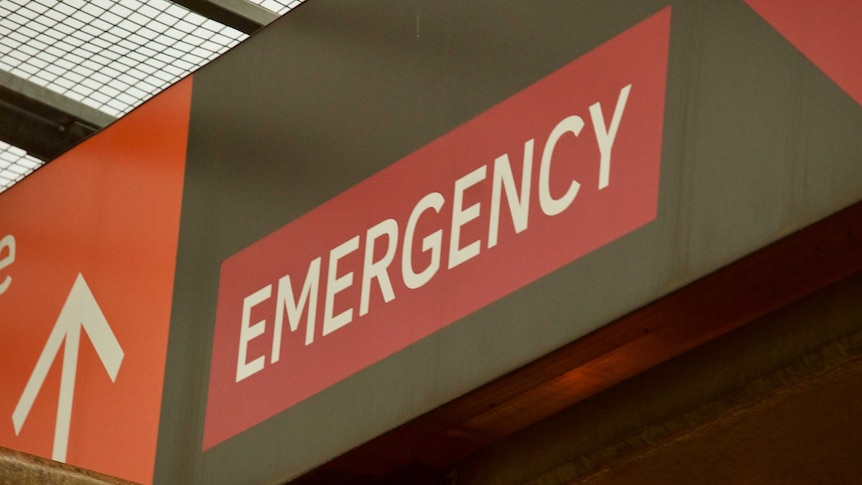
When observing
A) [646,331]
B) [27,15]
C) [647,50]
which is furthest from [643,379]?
[27,15]

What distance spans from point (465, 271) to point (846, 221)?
1.51 m

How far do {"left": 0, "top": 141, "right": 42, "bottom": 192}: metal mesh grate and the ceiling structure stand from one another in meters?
0.16

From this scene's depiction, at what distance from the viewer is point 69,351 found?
305 inches

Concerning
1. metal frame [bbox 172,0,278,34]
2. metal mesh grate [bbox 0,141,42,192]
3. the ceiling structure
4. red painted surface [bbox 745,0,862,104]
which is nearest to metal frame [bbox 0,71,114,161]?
the ceiling structure

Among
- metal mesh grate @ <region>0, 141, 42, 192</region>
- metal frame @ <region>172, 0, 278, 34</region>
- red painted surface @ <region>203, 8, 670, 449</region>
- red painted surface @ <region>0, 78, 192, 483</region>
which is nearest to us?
red painted surface @ <region>203, 8, 670, 449</region>

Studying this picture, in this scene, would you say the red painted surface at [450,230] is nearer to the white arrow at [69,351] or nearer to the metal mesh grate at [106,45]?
the white arrow at [69,351]

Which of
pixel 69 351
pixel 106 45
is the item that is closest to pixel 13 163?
pixel 106 45

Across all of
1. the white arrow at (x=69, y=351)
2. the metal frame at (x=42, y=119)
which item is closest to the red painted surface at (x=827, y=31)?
the white arrow at (x=69, y=351)

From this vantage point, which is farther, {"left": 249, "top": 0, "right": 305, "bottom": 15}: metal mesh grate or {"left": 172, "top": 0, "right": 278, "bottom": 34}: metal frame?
{"left": 249, "top": 0, "right": 305, "bottom": 15}: metal mesh grate

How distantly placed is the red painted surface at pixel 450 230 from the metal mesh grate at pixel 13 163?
18.1 feet

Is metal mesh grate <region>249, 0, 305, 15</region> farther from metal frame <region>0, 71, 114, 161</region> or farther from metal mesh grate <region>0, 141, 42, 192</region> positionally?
metal mesh grate <region>0, 141, 42, 192</region>

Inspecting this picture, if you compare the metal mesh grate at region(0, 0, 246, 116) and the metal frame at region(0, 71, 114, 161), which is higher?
the metal mesh grate at region(0, 0, 246, 116)

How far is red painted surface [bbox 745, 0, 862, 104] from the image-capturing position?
4.50 metres

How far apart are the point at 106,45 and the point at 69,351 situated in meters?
3.68
